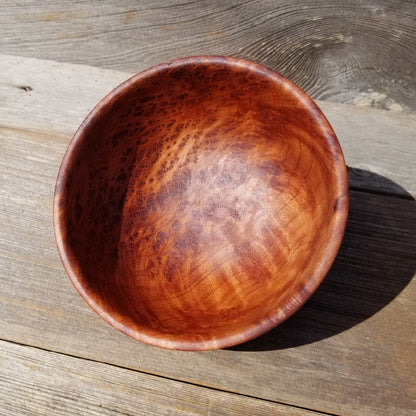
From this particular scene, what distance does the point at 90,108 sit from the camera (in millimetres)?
889

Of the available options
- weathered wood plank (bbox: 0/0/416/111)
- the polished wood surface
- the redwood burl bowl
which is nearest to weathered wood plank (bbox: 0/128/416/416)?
the polished wood surface

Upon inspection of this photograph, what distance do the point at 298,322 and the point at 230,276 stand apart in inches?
5.5

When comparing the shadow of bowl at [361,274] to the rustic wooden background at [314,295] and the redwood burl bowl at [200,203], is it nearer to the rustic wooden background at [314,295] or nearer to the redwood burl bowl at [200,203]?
the rustic wooden background at [314,295]

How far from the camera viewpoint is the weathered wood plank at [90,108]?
84cm

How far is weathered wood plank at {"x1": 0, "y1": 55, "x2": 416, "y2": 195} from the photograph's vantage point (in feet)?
2.76

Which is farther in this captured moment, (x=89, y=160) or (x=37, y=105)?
(x=37, y=105)

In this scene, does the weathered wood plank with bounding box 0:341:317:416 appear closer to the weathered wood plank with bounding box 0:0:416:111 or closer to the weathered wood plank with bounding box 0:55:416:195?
the weathered wood plank with bounding box 0:55:416:195

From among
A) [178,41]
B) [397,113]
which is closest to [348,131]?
[397,113]

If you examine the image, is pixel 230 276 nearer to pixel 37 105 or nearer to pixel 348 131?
pixel 348 131

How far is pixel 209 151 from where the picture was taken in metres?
0.81

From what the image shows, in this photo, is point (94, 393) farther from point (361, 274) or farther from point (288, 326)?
point (361, 274)

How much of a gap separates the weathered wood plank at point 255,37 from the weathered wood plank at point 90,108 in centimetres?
3

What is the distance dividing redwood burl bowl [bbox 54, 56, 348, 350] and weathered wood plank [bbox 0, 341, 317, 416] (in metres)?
0.16

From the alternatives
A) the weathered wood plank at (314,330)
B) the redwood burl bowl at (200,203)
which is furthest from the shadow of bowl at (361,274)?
the redwood burl bowl at (200,203)
